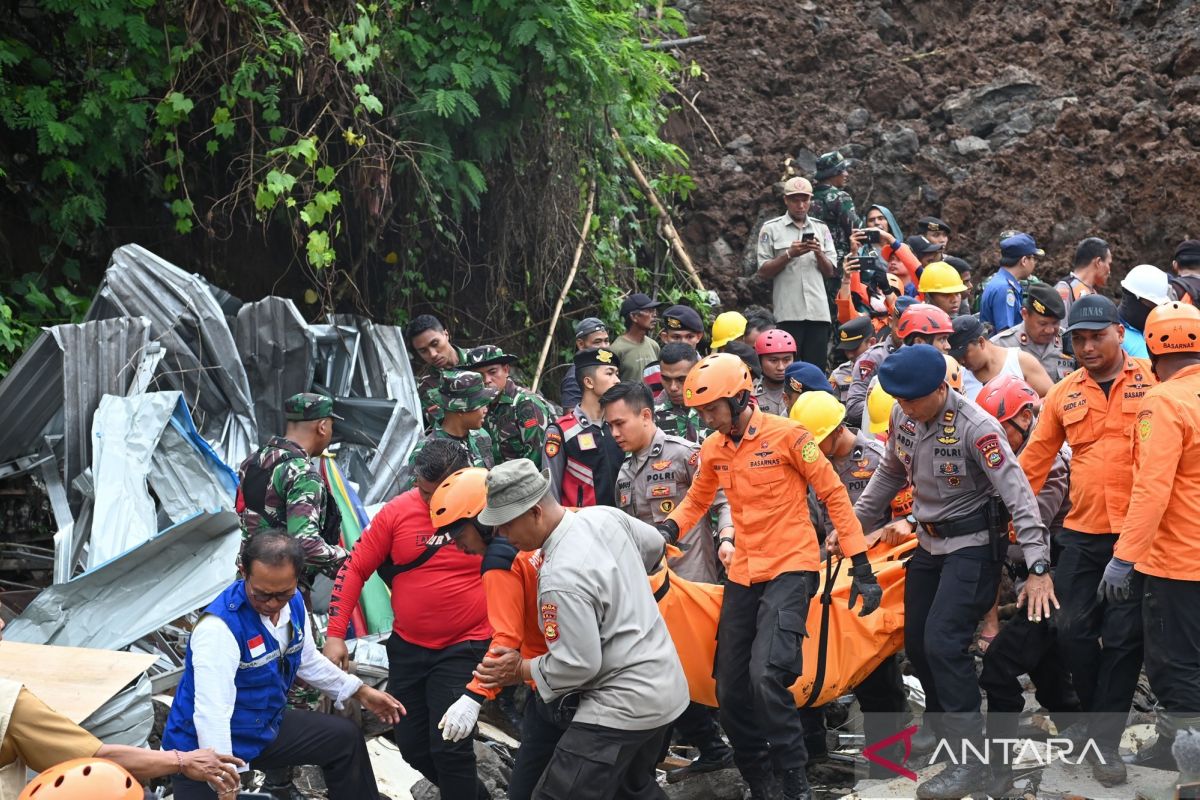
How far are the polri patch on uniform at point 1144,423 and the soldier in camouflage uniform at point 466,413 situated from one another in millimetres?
3382

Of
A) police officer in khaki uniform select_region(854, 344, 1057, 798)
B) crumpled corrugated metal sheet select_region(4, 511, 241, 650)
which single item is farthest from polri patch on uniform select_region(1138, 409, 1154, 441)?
crumpled corrugated metal sheet select_region(4, 511, 241, 650)

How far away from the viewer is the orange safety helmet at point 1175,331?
208 inches

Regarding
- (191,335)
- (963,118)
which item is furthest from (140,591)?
(963,118)

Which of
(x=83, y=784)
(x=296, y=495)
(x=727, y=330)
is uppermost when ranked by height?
(x=727, y=330)

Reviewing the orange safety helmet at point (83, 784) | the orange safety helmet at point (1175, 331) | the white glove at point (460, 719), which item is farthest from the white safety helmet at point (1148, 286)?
the orange safety helmet at point (83, 784)

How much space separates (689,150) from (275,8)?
5944 mm

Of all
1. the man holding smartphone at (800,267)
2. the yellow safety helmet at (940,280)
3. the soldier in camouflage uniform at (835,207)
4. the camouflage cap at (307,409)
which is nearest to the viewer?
the camouflage cap at (307,409)

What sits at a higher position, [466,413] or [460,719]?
[466,413]

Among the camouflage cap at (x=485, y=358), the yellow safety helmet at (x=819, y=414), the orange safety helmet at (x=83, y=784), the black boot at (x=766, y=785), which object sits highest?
the camouflage cap at (x=485, y=358)

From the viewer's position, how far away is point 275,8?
362 inches

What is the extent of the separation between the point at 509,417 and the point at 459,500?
2424 mm

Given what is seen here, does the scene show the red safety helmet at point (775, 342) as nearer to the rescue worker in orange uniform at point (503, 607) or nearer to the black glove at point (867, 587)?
the black glove at point (867, 587)

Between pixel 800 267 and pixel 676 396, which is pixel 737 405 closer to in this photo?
pixel 676 396

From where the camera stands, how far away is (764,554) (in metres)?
5.88
